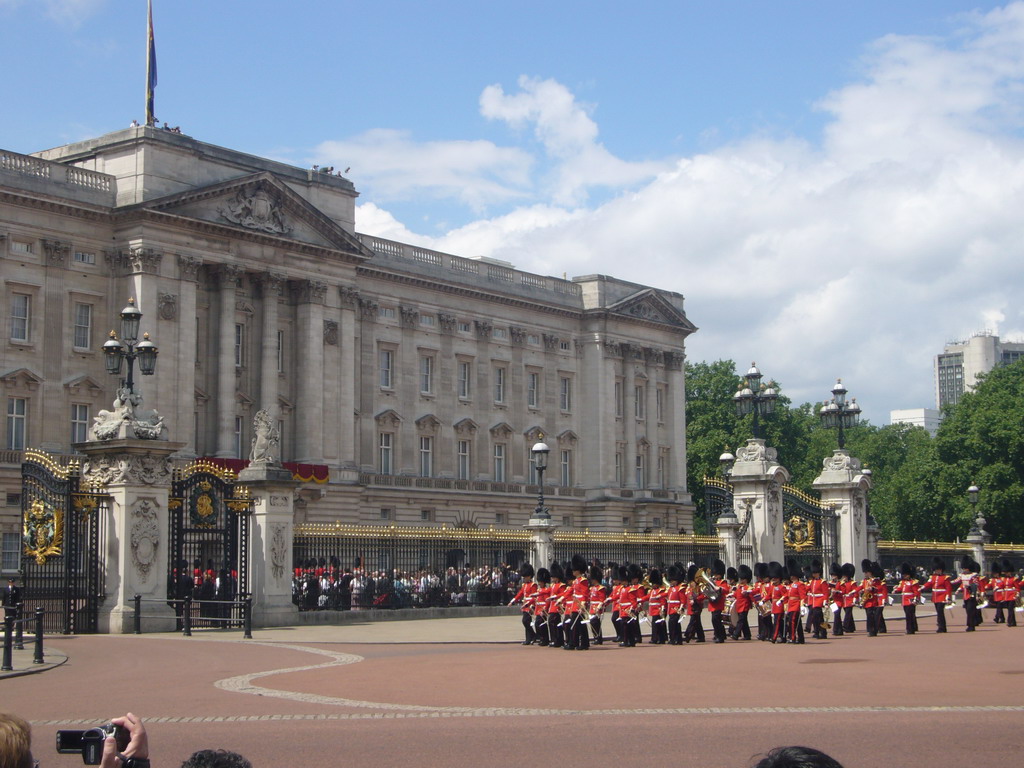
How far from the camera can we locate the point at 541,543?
3550 centimetres

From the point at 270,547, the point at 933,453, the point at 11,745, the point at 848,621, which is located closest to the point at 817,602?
the point at 848,621

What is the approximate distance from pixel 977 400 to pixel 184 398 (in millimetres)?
43683

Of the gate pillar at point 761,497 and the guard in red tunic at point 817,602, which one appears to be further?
the gate pillar at point 761,497

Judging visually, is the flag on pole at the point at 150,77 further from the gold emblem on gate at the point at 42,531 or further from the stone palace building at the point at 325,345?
the gold emblem on gate at the point at 42,531

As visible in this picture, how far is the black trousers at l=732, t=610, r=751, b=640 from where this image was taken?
2748 cm

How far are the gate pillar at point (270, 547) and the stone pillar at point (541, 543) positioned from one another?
7746 millimetres

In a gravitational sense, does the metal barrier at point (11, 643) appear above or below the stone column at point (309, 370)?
below

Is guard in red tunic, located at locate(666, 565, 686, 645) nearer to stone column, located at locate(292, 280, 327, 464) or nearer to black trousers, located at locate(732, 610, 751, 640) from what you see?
black trousers, located at locate(732, 610, 751, 640)

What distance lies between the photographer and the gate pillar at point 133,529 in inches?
1044

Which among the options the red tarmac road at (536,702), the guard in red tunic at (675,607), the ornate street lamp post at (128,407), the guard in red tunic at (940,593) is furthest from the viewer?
the guard in red tunic at (940,593)

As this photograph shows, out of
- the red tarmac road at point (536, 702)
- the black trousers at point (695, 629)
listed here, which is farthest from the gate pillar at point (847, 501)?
the red tarmac road at point (536, 702)

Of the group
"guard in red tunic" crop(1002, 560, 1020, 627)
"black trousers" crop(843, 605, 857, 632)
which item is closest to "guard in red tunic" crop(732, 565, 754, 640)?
"black trousers" crop(843, 605, 857, 632)

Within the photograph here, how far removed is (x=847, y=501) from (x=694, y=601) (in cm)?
1067

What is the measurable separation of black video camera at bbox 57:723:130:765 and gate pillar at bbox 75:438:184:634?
863 inches
